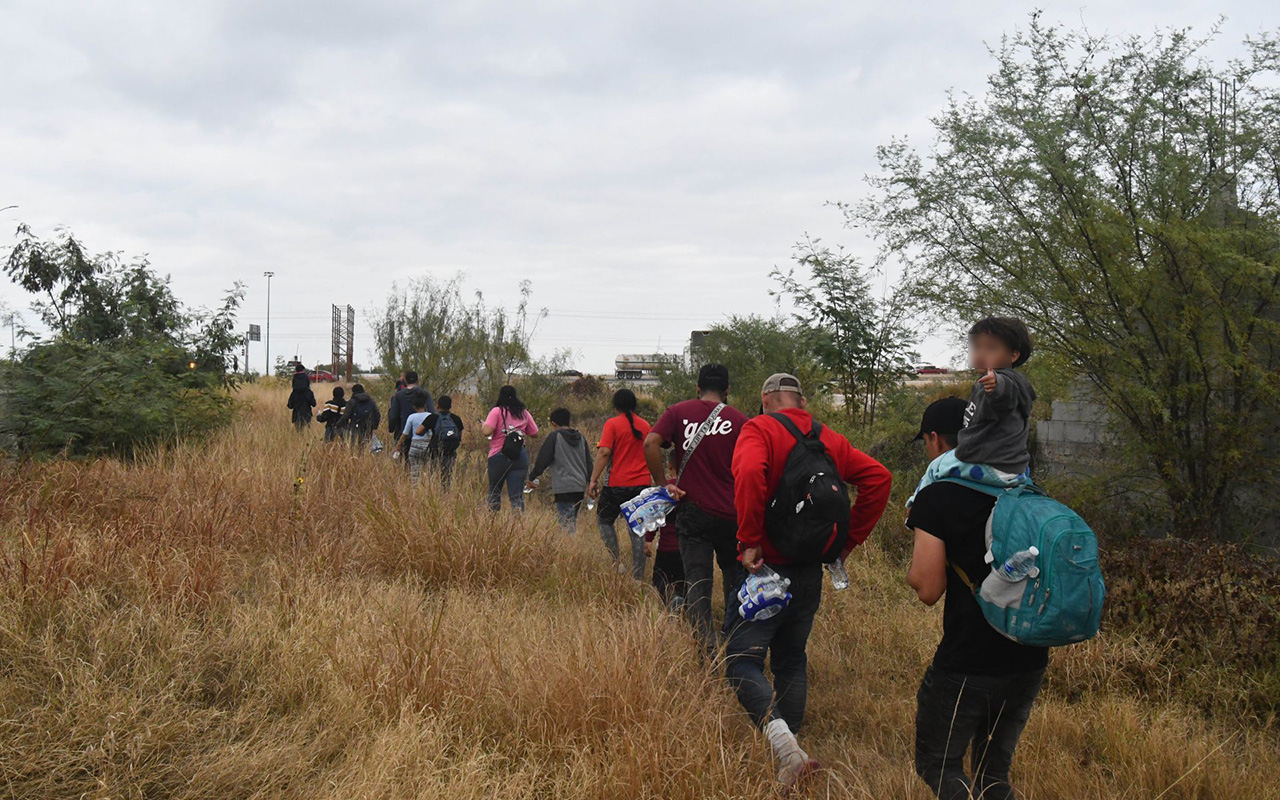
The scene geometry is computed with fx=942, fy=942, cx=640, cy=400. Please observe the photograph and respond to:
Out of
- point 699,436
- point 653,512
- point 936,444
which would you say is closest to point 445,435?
point 653,512

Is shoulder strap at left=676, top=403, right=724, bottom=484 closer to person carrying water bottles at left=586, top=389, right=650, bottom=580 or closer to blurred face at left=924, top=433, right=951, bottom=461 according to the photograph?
blurred face at left=924, top=433, right=951, bottom=461

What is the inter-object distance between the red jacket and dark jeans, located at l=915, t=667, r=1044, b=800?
3.35 ft

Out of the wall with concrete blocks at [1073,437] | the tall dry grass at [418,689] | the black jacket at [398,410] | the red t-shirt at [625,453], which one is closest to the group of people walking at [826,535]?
the tall dry grass at [418,689]

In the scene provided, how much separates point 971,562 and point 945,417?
23.7 inches

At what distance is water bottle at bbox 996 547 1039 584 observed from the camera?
292cm

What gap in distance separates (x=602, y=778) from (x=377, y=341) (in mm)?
20903

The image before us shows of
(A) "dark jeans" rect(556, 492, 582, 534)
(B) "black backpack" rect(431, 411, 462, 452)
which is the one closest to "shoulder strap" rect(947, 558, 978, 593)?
(A) "dark jeans" rect(556, 492, 582, 534)

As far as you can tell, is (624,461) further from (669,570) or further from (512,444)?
(512,444)

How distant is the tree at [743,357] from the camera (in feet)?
57.0

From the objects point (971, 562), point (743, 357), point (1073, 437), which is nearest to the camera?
point (971, 562)

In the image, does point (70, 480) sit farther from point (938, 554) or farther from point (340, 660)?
point (938, 554)

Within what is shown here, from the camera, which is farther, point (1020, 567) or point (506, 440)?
point (506, 440)

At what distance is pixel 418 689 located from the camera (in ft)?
13.8

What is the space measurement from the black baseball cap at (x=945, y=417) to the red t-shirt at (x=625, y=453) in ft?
14.2
